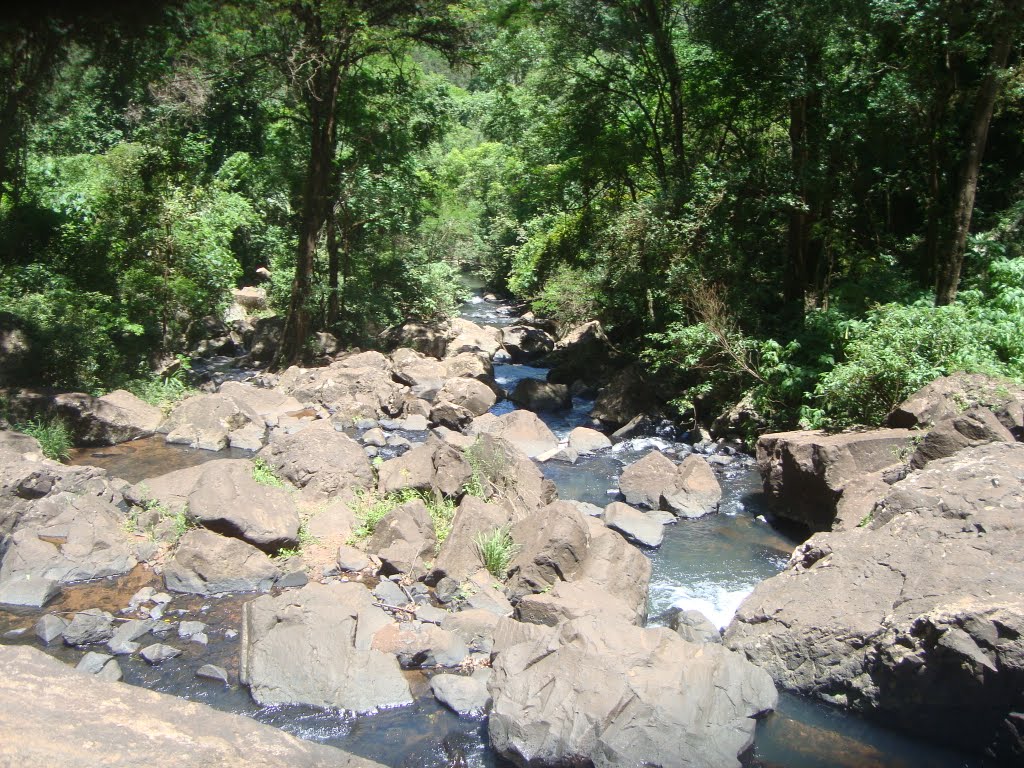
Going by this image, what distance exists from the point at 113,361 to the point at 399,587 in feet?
31.0

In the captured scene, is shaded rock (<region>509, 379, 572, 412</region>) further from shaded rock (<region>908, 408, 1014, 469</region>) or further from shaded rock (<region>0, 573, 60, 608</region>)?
shaded rock (<region>0, 573, 60, 608</region>)

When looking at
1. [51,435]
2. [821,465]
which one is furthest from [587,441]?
[51,435]

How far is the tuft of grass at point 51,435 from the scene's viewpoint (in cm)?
1209

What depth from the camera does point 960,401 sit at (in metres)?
9.86

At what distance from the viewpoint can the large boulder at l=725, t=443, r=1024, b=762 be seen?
5949 mm

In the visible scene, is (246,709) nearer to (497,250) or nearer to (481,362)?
(481,362)

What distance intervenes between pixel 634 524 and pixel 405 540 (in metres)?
2.98

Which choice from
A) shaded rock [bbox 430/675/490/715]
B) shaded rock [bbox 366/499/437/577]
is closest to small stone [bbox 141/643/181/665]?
shaded rock [bbox 430/675/490/715]

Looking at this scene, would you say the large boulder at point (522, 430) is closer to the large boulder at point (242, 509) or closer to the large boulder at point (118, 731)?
the large boulder at point (242, 509)

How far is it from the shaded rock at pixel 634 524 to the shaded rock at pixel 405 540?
2396 mm

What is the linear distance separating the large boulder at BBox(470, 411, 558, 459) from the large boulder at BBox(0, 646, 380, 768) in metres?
A: 10.4

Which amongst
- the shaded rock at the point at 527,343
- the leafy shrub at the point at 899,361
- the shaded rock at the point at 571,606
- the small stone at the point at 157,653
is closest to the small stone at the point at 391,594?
the shaded rock at the point at 571,606

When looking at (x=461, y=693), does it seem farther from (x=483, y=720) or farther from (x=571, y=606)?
(x=571, y=606)

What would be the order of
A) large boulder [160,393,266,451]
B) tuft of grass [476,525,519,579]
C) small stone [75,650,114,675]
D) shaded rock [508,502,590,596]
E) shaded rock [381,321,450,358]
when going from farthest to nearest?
1. shaded rock [381,321,450,358]
2. large boulder [160,393,266,451]
3. tuft of grass [476,525,519,579]
4. shaded rock [508,502,590,596]
5. small stone [75,650,114,675]
